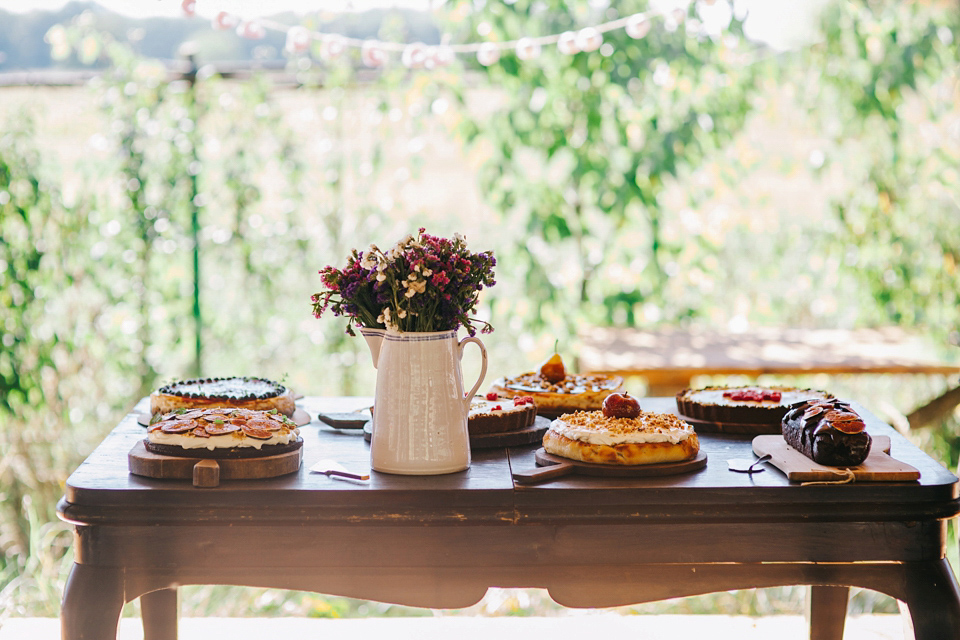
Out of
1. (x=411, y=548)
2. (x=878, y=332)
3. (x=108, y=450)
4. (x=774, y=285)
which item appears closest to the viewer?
(x=411, y=548)

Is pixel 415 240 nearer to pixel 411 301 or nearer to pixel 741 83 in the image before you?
pixel 411 301

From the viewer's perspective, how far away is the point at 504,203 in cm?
392

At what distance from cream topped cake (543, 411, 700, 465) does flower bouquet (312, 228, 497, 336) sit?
0.85 ft

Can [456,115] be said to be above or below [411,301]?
above

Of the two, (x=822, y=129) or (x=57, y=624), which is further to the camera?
(x=822, y=129)

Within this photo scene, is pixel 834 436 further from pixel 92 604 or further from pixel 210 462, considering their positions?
pixel 92 604

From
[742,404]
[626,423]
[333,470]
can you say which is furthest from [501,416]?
[742,404]

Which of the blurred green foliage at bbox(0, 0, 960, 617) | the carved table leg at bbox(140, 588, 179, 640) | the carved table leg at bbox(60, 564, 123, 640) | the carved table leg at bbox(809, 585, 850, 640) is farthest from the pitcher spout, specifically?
the blurred green foliage at bbox(0, 0, 960, 617)

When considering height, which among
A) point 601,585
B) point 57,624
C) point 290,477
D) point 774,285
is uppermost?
point 774,285

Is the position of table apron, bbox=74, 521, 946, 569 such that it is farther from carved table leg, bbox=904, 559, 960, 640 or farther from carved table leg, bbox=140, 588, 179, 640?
carved table leg, bbox=140, 588, 179, 640

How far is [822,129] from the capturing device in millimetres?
4090

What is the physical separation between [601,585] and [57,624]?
1869 millimetres

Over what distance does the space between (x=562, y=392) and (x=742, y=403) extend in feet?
1.33

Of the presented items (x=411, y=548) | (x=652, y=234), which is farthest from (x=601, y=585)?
(x=652, y=234)
